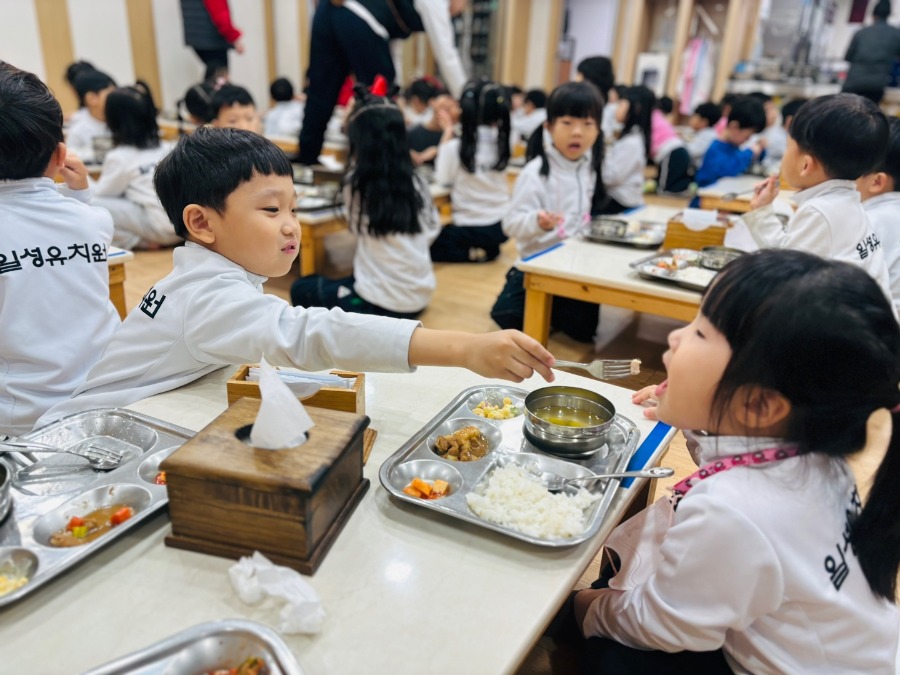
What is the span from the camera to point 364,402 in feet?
4.51

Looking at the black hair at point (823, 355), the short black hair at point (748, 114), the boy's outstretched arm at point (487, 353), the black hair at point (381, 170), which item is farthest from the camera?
the short black hair at point (748, 114)

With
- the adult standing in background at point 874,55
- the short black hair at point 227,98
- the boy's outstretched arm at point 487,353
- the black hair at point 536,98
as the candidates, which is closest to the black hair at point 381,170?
the short black hair at point 227,98

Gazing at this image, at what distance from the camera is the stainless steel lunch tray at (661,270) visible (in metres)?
2.38

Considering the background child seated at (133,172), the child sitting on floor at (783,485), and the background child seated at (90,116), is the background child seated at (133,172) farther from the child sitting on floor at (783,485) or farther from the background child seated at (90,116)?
the child sitting on floor at (783,485)

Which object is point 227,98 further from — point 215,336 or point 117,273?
point 215,336

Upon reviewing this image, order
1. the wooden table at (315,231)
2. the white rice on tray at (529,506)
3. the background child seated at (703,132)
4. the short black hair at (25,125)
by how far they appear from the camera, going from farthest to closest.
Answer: the background child seated at (703,132), the wooden table at (315,231), the short black hair at (25,125), the white rice on tray at (529,506)

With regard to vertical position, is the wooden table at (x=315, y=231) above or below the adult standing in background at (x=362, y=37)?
below

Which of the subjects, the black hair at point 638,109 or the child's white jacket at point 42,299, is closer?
the child's white jacket at point 42,299

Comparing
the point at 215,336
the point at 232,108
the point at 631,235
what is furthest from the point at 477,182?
the point at 215,336

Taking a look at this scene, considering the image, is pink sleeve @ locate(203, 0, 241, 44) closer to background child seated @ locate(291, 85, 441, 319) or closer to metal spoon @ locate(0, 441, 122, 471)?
background child seated @ locate(291, 85, 441, 319)

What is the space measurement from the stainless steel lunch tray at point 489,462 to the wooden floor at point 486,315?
0.97 meters

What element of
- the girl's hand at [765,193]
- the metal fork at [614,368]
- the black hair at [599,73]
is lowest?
the metal fork at [614,368]

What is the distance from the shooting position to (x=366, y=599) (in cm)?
88

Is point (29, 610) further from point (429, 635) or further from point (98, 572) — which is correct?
point (429, 635)
